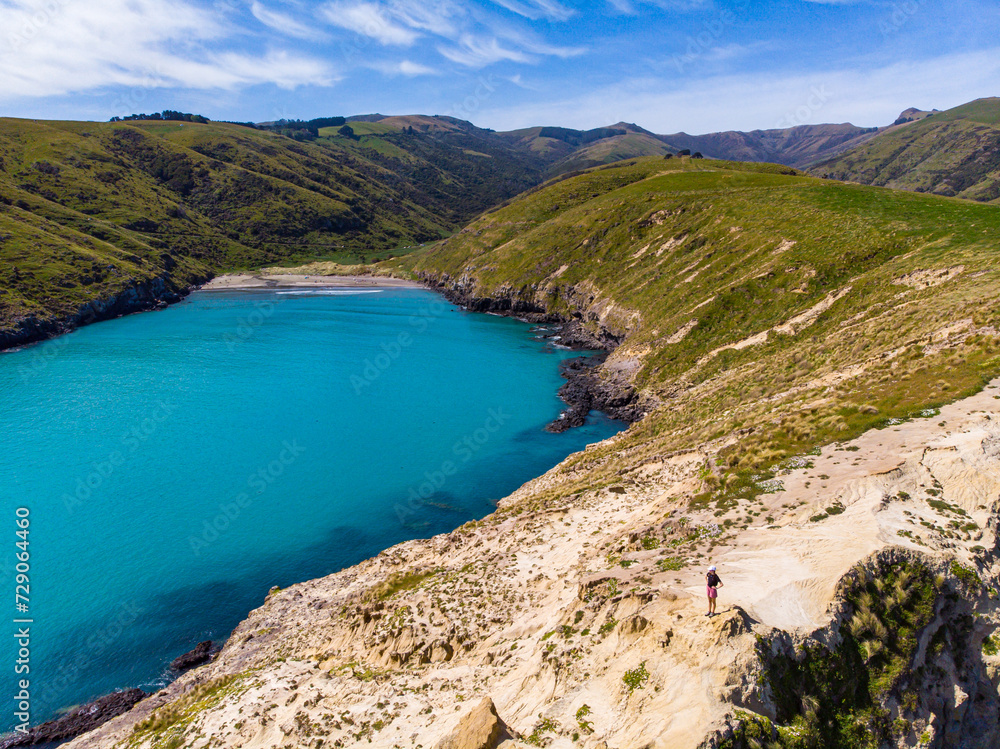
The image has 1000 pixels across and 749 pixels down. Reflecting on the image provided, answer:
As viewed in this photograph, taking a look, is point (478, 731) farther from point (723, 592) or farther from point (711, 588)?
point (723, 592)

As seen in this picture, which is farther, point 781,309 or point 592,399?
point 592,399

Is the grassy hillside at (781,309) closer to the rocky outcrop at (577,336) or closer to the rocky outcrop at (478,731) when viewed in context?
the rocky outcrop at (577,336)

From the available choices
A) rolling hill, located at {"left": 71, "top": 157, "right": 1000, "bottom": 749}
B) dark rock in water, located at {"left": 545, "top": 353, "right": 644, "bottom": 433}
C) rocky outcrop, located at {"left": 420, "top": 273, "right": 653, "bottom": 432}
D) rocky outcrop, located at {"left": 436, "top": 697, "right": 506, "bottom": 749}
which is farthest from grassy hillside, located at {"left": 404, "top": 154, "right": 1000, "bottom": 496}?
rocky outcrop, located at {"left": 436, "top": 697, "right": 506, "bottom": 749}

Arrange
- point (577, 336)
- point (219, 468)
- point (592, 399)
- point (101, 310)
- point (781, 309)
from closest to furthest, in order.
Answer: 1. point (219, 468)
2. point (781, 309)
3. point (592, 399)
4. point (577, 336)
5. point (101, 310)

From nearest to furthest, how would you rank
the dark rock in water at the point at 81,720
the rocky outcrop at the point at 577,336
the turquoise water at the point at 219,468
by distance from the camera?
1. the dark rock in water at the point at 81,720
2. the turquoise water at the point at 219,468
3. the rocky outcrop at the point at 577,336

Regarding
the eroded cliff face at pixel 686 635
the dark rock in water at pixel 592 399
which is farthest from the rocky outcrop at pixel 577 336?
the eroded cliff face at pixel 686 635

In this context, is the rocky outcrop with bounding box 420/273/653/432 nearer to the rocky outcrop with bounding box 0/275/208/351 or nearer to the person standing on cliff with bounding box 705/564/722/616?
the person standing on cliff with bounding box 705/564/722/616

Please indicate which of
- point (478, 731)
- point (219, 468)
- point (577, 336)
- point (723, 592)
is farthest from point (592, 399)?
point (478, 731)
